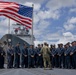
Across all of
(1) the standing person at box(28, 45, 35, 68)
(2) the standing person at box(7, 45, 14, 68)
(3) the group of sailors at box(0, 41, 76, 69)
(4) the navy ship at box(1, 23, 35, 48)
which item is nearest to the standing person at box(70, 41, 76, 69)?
(3) the group of sailors at box(0, 41, 76, 69)

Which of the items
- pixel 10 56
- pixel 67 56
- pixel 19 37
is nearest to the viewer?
pixel 67 56

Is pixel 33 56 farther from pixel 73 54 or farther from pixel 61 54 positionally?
pixel 73 54

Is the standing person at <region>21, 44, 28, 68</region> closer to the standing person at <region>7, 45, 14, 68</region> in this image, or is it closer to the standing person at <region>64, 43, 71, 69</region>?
the standing person at <region>7, 45, 14, 68</region>

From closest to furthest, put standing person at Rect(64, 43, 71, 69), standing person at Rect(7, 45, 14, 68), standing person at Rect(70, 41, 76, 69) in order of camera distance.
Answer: standing person at Rect(70, 41, 76, 69), standing person at Rect(64, 43, 71, 69), standing person at Rect(7, 45, 14, 68)

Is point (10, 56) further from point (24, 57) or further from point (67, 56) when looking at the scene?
point (67, 56)

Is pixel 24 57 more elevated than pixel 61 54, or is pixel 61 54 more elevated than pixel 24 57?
pixel 61 54

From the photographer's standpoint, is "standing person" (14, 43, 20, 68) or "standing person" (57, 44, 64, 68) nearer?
"standing person" (57, 44, 64, 68)

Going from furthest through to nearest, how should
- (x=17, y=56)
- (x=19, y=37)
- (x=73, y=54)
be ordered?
(x=19, y=37)
(x=17, y=56)
(x=73, y=54)

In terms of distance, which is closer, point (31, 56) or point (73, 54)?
point (73, 54)

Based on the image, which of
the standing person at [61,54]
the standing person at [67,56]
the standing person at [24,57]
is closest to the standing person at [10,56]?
the standing person at [24,57]

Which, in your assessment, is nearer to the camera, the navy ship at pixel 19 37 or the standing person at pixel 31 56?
the standing person at pixel 31 56

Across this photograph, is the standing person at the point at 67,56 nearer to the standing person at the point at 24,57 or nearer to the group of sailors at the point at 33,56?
the group of sailors at the point at 33,56

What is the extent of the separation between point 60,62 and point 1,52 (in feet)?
14.4

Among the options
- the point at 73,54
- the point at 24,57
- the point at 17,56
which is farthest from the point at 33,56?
the point at 73,54
